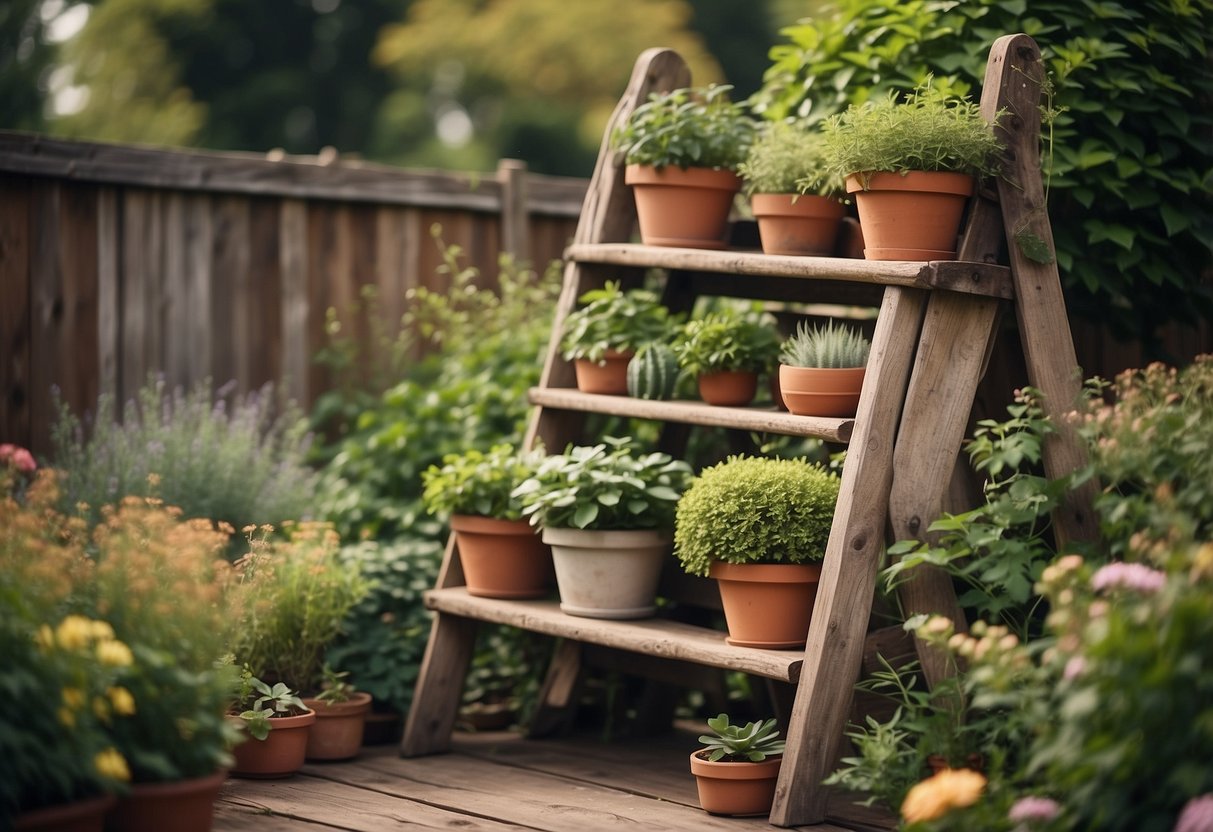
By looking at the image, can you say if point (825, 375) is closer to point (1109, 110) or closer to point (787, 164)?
point (787, 164)

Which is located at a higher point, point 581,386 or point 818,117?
point 818,117

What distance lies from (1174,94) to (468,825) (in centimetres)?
278

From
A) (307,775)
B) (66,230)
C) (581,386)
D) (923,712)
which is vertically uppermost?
(66,230)

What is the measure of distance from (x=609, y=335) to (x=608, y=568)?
712 millimetres

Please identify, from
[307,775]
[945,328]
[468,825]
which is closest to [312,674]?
[307,775]

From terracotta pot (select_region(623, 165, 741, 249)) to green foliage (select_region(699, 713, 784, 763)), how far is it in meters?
1.42

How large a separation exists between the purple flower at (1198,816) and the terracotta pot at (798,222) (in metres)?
1.97

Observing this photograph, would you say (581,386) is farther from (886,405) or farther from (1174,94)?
(1174,94)

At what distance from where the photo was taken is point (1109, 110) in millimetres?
3809

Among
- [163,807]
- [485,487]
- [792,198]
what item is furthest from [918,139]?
[163,807]

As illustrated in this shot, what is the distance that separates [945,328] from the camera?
3377 millimetres

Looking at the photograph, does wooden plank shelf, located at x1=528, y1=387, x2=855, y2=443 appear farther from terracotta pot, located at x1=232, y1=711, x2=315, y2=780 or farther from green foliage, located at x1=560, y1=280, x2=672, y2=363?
terracotta pot, located at x1=232, y1=711, x2=315, y2=780

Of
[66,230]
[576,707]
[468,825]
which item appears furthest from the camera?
[66,230]

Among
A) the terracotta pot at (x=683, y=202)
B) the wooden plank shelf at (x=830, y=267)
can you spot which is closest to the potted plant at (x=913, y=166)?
the wooden plank shelf at (x=830, y=267)
